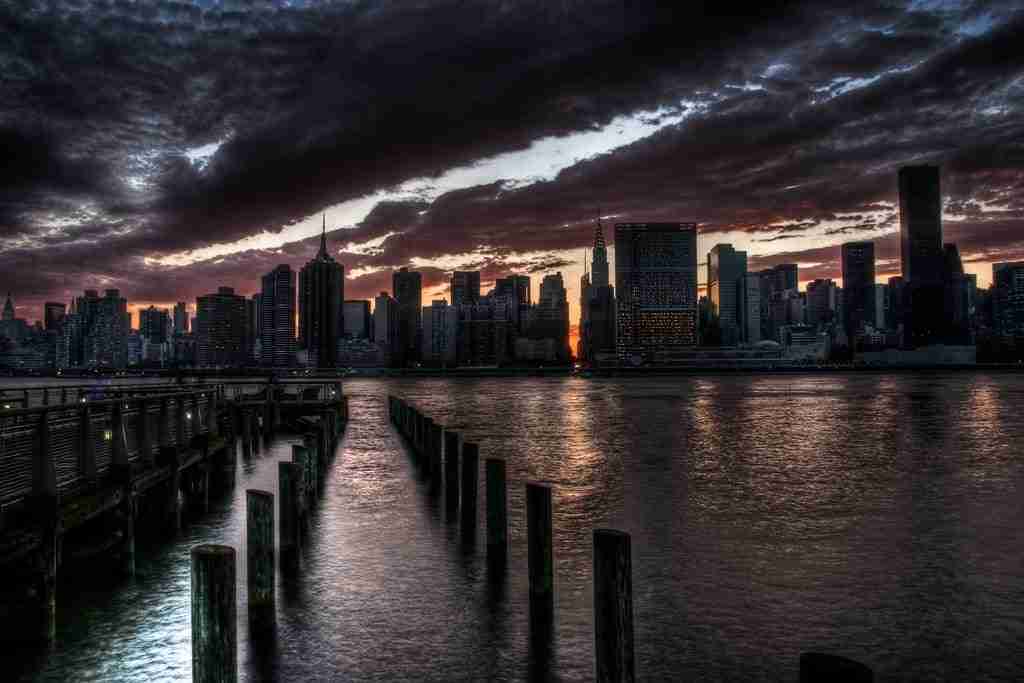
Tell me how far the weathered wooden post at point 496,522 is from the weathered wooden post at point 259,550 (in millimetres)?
4370

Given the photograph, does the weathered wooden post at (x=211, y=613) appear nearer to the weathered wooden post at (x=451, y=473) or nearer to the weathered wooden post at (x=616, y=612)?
the weathered wooden post at (x=616, y=612)

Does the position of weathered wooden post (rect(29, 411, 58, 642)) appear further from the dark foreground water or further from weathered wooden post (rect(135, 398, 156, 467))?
weathered wooden post (rect(135, 398, 156, 467))

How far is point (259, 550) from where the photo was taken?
11.0 m

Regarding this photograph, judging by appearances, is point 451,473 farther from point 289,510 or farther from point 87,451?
point 87,451

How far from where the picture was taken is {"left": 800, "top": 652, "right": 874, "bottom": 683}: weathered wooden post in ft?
14.9

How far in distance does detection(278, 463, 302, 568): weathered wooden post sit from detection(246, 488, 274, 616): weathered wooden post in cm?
291

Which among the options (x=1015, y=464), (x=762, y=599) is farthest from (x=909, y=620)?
(x=1015, y=464)

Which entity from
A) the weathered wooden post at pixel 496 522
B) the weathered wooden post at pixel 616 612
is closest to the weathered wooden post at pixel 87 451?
the weathered wooden post at pixel 496 522

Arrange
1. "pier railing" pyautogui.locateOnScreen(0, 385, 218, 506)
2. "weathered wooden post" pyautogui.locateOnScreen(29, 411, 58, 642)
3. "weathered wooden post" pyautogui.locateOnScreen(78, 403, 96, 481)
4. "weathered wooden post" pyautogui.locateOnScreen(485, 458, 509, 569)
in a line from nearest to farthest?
"weathered wooden post" pyautogui.locateOnScreen(29, 411, 58, 642)
"pier railing" pyautogui.locateOnScreen(0, 385, 218, 506)
"weathered wooden post" pyautogui.locateOnScreen(78, 403, 96, 481)
"weathered wooden post" pyautogui.locateOnScreen(485, 458, 509, 569)

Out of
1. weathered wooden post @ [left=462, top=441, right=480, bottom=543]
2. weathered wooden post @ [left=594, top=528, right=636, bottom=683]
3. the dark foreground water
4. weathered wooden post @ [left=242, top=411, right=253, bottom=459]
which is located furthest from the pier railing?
weathered wooden post @ [left=242, top=411, right=253, bottom=459]

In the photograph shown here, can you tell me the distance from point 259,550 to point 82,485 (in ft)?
13.2

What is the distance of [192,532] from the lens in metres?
18.1

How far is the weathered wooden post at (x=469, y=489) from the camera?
17219 mm

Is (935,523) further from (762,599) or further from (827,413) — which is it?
(827,413)
